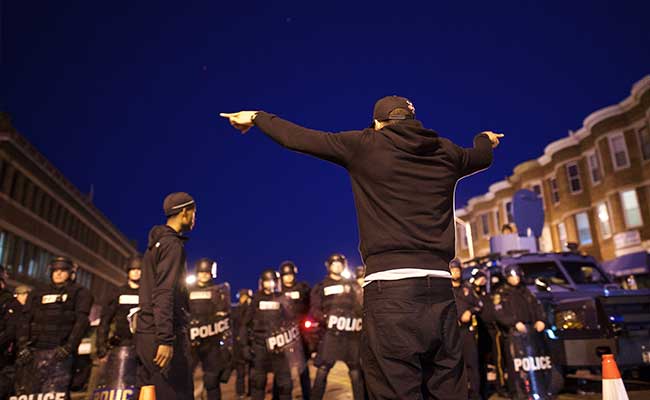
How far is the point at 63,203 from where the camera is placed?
43594 mm

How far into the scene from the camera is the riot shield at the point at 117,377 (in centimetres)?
669

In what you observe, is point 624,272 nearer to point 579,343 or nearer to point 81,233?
point 579,343

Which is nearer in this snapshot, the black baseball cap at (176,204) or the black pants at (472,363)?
the black baseball cap at (176,204)

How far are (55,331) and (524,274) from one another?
27.9 feet

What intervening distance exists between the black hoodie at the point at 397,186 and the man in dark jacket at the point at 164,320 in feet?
6.69

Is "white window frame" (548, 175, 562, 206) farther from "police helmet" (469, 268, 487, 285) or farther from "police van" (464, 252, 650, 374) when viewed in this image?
"police helmet" (469, 268, 487, 285)

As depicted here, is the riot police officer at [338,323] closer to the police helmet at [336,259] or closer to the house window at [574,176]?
the police helmet at [336,259]

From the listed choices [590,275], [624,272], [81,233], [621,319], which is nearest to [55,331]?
[621,319]

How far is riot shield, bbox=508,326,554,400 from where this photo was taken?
7.20m

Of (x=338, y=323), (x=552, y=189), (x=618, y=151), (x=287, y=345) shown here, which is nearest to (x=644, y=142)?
(x=618, y=151)

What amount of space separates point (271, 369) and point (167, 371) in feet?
14.5

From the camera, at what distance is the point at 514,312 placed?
816 cm

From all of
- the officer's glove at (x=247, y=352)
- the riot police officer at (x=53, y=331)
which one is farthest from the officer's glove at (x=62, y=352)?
the officer's glove at (x=247, y=352)

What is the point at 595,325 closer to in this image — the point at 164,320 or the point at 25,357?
Result: the point at 164,320
